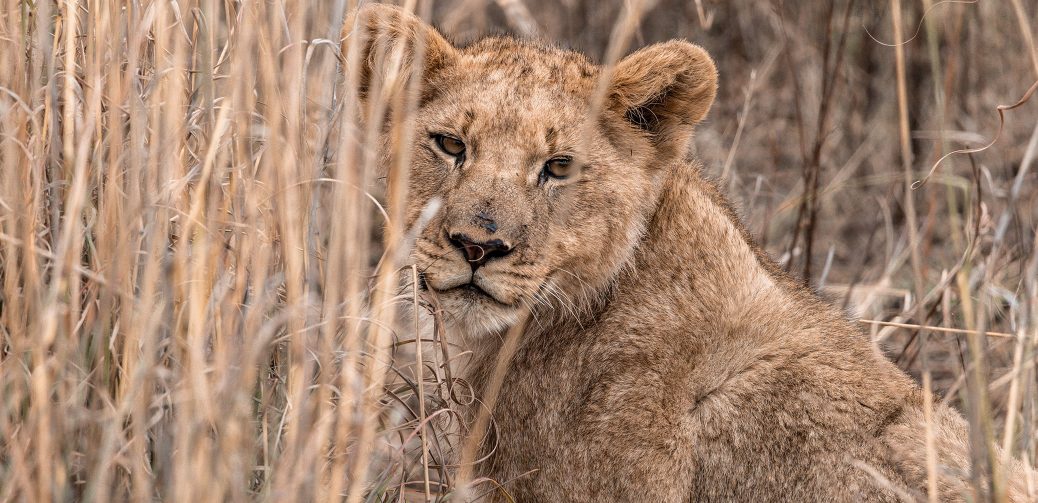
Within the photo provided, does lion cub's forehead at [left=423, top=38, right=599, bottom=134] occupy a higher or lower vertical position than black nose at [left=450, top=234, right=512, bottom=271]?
higher

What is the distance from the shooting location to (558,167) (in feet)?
12.9

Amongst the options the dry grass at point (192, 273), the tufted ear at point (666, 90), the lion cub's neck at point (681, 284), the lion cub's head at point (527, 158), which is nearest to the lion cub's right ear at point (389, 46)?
the lion cub's head at point (527, 158)

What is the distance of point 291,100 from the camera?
10.6 ft

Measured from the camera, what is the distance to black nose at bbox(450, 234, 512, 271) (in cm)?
353

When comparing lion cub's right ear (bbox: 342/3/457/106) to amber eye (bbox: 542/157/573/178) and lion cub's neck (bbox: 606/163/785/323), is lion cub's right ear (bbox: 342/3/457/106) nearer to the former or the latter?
amber eye (bbox: 542/157/573/178)

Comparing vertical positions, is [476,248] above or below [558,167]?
below

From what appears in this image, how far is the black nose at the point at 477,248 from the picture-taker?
3.53 m

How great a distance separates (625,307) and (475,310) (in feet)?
1.90

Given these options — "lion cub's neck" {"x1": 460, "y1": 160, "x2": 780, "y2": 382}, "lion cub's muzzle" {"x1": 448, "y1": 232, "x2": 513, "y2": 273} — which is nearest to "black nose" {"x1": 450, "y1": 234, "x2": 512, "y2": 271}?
"lion cub's muzzle" {"x1": 448, "y1": 232, "x2": 513, "y2": 273}

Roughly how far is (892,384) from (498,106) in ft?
5.17

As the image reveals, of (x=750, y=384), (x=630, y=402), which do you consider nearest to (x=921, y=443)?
(x=750, y=384)

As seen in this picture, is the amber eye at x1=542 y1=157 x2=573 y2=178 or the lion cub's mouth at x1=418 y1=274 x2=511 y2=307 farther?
the amber eye at x1=542 y1=157 x2=573 y2=178

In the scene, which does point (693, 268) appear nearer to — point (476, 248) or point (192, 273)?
point (476, 248)

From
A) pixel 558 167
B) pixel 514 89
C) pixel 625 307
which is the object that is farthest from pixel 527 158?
pixel 625 307
